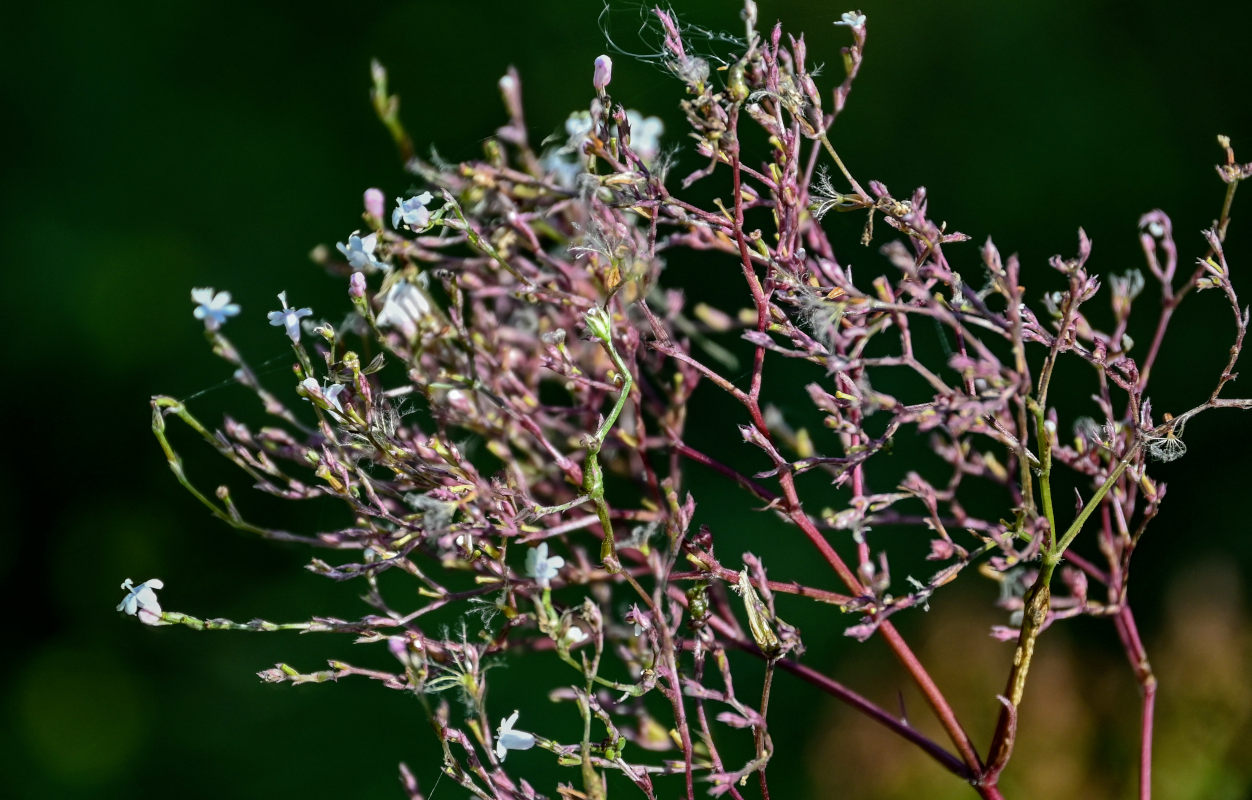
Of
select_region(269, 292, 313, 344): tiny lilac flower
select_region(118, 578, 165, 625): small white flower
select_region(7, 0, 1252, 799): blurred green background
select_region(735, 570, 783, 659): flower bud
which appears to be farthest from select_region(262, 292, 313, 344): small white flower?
select_region(7, 0, 1252, 799): blurred green background

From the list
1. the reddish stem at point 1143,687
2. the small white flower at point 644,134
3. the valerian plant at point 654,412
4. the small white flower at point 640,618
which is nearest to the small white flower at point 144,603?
the valerian plant at point 654,412

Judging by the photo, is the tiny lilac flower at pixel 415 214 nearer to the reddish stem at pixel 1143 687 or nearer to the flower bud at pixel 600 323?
the flower bud at pixel 600 323

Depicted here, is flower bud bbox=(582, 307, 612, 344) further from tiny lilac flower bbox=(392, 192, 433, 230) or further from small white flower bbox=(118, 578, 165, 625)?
small white flower bbox=(118, 578, 165, 625)

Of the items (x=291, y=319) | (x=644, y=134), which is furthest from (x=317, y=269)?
(x=291, y=319)

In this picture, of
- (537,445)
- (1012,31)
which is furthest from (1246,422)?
(537,445)

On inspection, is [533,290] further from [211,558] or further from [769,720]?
[211,558]

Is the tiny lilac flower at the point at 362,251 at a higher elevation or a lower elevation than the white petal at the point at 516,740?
higher
